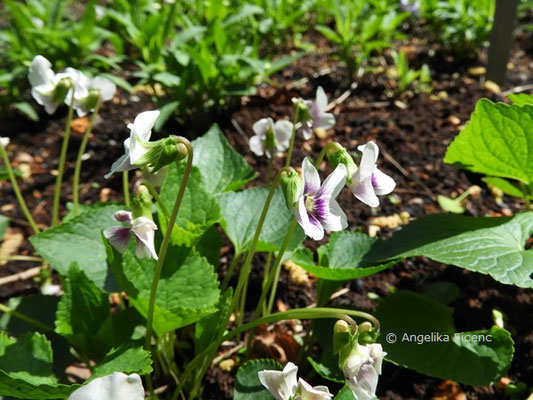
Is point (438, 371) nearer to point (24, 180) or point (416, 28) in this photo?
point (24, 180)

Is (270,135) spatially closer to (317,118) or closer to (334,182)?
(317,118)

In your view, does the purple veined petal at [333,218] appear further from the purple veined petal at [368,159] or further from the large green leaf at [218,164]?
the large green leaf at [218,164]

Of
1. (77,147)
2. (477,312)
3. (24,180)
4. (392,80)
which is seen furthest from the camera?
(392,80)

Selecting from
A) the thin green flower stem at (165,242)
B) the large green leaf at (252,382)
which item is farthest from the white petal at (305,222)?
the large green leaf at (252,382)

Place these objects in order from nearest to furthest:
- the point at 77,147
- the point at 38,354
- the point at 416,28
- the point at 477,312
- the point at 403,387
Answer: the point at 38,354 < the point at 403,387 < the point at 477,312 < the point at 77,147 < the point at 416,28

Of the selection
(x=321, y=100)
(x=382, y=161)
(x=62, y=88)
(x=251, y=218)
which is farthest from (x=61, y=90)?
(x=382, y=161)

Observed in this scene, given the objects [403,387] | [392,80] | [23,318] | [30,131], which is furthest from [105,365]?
[392,80]

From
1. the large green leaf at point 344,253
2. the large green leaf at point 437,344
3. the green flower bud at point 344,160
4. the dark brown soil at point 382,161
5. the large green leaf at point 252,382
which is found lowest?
the dark brown soil at point 382,161

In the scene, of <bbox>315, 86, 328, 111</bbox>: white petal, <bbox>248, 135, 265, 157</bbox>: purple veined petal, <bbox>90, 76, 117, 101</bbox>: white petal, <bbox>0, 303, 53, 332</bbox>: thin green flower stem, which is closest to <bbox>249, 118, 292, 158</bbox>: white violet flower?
<bbox>248, 135, 265, 157</bbox>: purple veined petal
